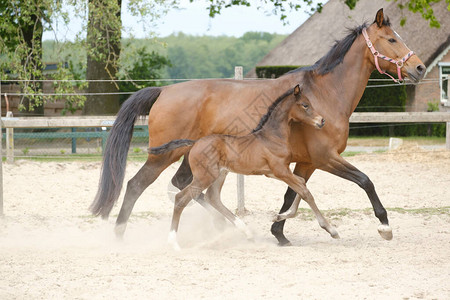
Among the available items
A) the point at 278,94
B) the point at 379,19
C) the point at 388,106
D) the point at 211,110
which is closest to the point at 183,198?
the point at 211,110

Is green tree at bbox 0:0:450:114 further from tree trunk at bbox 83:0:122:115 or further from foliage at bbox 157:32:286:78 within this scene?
foliage at bbox 157:32:286:78

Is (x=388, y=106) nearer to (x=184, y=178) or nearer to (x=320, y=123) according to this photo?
(x=184, y=178)

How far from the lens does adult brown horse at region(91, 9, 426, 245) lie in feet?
18.1

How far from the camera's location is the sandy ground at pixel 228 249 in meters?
4.07

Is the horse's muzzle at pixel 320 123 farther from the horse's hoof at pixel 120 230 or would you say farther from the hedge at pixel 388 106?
the hedge at pixel 388 106

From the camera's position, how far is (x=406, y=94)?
1944 centimetres

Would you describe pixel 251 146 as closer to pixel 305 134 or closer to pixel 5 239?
pixel 305 134

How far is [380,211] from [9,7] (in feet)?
36.2

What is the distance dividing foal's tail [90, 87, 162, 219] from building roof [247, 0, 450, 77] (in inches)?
550

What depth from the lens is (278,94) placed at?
563cm

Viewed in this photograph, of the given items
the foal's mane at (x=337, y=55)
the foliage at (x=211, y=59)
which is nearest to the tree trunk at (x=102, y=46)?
the foal's mane at (x=337, y=55)

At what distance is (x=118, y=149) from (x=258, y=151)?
1.44 m

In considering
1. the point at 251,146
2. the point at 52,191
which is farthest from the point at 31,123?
the point at 251,146

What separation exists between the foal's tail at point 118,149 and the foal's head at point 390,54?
2.06 meters
